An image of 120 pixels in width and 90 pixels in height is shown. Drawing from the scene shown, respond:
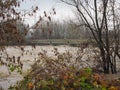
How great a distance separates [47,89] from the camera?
28.8 feet

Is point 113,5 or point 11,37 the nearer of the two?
point 11,37

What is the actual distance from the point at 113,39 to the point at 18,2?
41.3ft

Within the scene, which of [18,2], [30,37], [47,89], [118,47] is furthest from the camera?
[118,47]

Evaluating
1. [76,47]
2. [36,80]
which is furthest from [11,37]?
[76,47]

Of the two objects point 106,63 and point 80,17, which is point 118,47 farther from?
point 80,17

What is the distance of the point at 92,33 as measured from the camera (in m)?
22.2

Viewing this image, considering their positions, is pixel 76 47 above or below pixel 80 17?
below

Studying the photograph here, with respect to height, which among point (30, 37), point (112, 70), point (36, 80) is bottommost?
point (112, 70)

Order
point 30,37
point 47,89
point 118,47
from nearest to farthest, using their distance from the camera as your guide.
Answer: point 47,89
point 30,37
point 118,47

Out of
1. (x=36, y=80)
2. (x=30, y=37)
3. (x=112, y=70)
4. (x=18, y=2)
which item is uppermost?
(x=18, y=2)

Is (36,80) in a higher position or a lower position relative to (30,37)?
lower

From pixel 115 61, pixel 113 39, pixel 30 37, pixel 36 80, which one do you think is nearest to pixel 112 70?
pixel 115 61

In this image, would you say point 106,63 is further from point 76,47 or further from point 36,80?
point 36,80

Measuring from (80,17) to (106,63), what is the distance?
3.64 m
